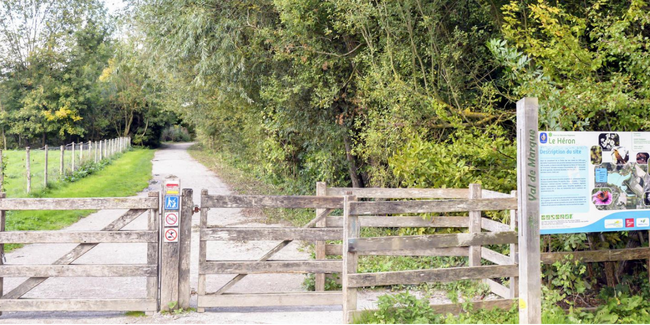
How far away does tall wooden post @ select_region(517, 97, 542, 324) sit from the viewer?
16.8 ft

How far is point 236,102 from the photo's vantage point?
16938 mm

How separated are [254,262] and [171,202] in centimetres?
116

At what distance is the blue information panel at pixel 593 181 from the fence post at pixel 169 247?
3893 mm

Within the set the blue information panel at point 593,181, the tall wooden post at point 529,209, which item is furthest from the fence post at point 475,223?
the tall wooden post at point 529,209

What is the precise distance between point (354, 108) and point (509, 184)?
5466 millimetres

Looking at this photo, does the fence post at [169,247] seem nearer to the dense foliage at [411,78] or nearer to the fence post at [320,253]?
the fence post at [320,253]

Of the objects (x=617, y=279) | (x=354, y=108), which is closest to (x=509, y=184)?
(x=617, y=279)

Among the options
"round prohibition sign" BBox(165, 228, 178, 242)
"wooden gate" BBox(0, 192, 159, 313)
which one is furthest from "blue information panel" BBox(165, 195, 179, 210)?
"round prohibition sign" BBox(165, 228, 178, 242)

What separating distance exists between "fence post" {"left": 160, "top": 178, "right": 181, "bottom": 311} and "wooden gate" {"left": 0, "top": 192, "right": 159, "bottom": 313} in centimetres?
8

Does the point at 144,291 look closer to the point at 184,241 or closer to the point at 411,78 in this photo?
the point at 184,241

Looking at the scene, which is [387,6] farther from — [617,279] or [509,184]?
[617,279]

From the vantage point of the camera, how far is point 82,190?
17625 mm

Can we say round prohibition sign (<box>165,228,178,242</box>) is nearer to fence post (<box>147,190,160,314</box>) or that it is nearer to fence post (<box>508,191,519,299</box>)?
fence post (<box>147,190,160,314</box>)

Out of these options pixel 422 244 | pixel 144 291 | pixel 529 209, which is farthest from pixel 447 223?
pixel 144 291
